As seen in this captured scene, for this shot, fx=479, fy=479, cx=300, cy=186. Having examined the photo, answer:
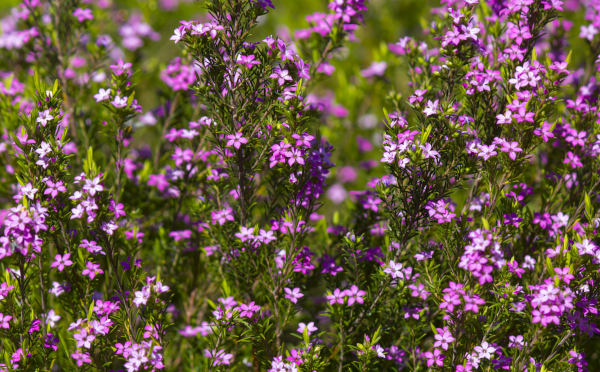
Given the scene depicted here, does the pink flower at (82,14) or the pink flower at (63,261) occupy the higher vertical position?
the pink flower at (82,14)

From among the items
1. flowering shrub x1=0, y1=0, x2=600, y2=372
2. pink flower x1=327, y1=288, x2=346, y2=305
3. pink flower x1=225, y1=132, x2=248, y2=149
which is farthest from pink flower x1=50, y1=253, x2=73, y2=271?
pink flower x1=327, y1=288, x2=346, y2=305

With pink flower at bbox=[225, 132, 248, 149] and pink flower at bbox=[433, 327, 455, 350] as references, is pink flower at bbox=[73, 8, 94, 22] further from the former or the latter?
pink flower at bbox=[433, 327, 455, 350]

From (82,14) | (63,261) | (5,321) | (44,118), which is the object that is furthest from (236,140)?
(82,14)

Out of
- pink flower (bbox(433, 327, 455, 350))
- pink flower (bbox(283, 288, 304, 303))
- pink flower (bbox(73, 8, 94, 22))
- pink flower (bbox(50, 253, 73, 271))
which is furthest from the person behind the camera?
pink flower (bbox(73, 8, 94, 22))

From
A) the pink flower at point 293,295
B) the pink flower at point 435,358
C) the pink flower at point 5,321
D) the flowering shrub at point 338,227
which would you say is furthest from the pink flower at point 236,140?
the pink flower at point 435,358

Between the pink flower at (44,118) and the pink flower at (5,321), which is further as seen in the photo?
the pink flower at (44,118)

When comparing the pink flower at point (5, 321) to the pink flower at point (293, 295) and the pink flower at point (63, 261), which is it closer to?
the pink flower at point (63, 261)

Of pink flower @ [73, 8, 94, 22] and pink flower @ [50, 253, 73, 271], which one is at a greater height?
pink flower @ [73, 8, 94, 22]

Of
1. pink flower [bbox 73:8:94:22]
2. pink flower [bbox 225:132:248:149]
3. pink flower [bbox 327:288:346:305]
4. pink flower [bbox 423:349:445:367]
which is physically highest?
pink flower [bbox 73:8:94:22]

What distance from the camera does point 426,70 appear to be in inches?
161

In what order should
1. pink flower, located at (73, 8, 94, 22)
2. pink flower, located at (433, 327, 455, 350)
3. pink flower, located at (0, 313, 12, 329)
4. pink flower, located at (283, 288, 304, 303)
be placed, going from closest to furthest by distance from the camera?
pink flower, located at (0, 313, 12, 329)
pink flower, located at (433, 327, 455, 350)
pink flower, located at (283, 288, 304, 303)
pink flower, located at (73, 8, 94, 22)

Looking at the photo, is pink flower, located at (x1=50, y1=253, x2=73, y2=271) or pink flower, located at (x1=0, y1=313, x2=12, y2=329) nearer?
pink flower, located at (x1=0, y1=313, x2=12, y2=329)

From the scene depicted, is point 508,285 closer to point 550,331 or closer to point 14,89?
point 550,331

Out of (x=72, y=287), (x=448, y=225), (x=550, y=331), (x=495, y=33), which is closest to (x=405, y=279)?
(x=448, y=225)
